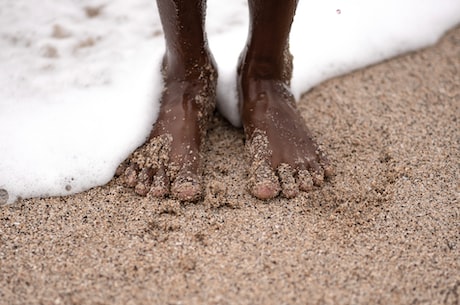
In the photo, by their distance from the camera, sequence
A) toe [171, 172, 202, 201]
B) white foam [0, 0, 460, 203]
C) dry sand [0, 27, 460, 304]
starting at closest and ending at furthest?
dry sand [0, 27, 460, 304], toe [171, 172, 202, 201], white foam [0, 0, 460, 203]

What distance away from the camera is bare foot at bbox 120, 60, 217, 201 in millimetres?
1516

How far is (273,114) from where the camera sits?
5.38 feet

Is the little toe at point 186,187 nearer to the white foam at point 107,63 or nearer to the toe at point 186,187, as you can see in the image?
the toe at point 186,187

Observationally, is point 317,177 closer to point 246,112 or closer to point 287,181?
point 287,181

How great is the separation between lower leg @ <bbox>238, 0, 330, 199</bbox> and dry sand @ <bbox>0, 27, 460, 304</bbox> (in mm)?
53

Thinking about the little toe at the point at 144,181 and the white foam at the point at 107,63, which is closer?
the little toe at the point at 144,181

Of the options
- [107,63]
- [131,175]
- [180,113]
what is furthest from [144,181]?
[107,63]

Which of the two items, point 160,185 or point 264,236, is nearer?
point 264,236

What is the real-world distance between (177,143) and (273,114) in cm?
31

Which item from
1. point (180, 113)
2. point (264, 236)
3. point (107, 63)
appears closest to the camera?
point (264, 236)

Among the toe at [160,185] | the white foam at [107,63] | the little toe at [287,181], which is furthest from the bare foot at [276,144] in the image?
the toe at [160,185]

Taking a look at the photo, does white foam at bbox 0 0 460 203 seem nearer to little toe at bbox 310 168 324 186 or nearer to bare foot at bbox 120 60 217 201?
bare foot at bbox 120 60 217 201

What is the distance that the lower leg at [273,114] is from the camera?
1526mm

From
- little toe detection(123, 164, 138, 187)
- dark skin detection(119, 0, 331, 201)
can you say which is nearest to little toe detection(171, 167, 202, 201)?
dark skin detection(119, 0, 331, 201)
